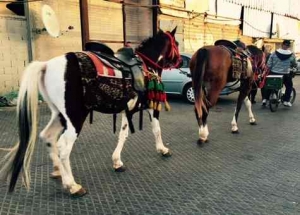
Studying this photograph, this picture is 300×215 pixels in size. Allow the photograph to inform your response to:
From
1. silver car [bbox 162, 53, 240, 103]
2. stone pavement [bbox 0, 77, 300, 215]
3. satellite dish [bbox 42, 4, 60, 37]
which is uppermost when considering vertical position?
satellite dish [bbox 42, 4, 60, 37]

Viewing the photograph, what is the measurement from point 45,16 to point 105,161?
6784 mm

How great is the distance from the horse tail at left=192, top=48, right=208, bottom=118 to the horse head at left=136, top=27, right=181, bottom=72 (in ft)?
3.29

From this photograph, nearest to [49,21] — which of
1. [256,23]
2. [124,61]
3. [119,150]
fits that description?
[124,61]

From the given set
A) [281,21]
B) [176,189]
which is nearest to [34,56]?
[176,189]

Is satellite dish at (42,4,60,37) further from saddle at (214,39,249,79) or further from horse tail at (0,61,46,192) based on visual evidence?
horse tail at (0,61,46,192)

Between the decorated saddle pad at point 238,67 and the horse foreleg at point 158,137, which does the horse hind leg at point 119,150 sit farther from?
the decorated saddle pad at point 238,67

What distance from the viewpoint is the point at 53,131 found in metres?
3.85

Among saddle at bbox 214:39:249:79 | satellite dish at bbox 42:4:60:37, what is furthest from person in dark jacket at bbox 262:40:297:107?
satellite dish at bbox 42:4:60:37

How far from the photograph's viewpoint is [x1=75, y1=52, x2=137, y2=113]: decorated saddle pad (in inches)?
144

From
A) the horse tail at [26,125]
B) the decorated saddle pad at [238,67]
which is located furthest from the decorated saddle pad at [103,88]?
the decorated saddle pad at [238,67]

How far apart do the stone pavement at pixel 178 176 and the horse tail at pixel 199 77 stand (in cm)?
71

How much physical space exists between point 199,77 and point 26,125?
11.4 feet

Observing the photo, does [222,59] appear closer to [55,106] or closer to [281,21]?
[55,106]

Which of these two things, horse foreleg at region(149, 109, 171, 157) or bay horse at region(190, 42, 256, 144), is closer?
horse foreleg at region(149, 109, 171, 157)
